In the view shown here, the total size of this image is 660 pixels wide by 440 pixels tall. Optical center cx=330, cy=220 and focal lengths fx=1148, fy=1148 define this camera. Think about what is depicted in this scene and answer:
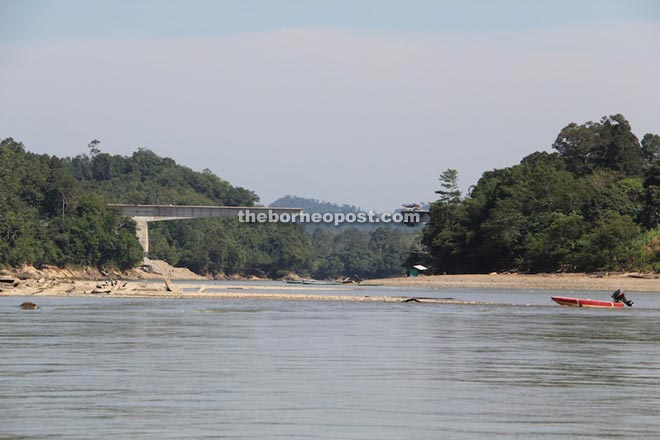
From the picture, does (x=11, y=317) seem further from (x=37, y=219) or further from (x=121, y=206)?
(x=121, y=206)

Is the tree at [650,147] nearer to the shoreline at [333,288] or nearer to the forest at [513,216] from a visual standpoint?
the forest at [513,216]

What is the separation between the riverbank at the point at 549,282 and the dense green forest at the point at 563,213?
9.97 ft

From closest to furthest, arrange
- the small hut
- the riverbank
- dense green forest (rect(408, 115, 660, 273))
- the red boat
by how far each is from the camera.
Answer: the red boat < the riverbank < dense green forest (rect(408, 115, 660, 273)) < the small hut

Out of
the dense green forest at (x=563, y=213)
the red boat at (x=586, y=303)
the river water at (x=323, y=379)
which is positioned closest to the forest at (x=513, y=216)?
the dense green forest at (x=563, y=213)

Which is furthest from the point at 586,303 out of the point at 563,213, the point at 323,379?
the point at 563,213

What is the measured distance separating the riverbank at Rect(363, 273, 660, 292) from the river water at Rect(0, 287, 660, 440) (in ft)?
182

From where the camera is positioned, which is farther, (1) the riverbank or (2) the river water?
(1) the riverbank

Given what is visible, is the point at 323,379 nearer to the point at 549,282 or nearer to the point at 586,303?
the point at 586,303

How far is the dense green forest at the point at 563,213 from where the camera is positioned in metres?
121

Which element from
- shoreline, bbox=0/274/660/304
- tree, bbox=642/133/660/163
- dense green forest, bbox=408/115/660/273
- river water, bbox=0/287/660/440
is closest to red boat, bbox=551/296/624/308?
shoreline, bbox=0/274/660/304

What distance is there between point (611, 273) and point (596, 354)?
270ft

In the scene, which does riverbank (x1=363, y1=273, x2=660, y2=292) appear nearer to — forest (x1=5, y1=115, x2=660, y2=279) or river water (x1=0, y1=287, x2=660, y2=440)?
forest (x1=5, y1=115, x2=660, y2=279)

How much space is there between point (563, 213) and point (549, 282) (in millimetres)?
24167

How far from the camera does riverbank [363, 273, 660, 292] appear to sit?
4269 inches
